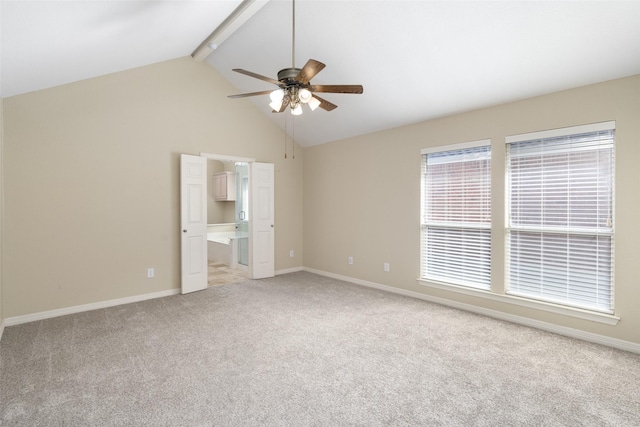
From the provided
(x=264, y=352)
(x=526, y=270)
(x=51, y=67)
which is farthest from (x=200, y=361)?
(x=526, y=270)

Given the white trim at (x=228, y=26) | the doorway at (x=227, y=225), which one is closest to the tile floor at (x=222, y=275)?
the doorway at (x=227, y=225)

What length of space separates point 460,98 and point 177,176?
3.93 m

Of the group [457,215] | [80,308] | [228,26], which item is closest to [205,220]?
[80,308]

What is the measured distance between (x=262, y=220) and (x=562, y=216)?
4.23 metres

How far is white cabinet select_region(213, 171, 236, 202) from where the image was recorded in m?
8.18

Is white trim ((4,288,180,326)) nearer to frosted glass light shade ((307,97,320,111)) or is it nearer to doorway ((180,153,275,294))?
doorway ((180,153,275,294))

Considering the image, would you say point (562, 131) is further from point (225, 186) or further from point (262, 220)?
point (225, 186)

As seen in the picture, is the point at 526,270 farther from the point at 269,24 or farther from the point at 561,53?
the point at 269,24

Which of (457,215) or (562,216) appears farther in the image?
(457,215)

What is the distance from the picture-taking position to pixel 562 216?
10.7ft

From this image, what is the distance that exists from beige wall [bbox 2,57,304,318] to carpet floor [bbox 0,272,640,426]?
545 millimetres

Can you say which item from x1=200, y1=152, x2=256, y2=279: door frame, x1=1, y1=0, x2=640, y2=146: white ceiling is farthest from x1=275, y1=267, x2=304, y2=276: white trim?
x1=1, y1=0, x2=640, y2=146: white ceiling

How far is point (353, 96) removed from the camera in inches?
170

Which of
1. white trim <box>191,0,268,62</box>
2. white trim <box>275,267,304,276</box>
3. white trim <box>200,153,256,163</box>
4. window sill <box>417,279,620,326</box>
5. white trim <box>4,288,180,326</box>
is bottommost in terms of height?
white trim <box>4,288,180,326</box>
